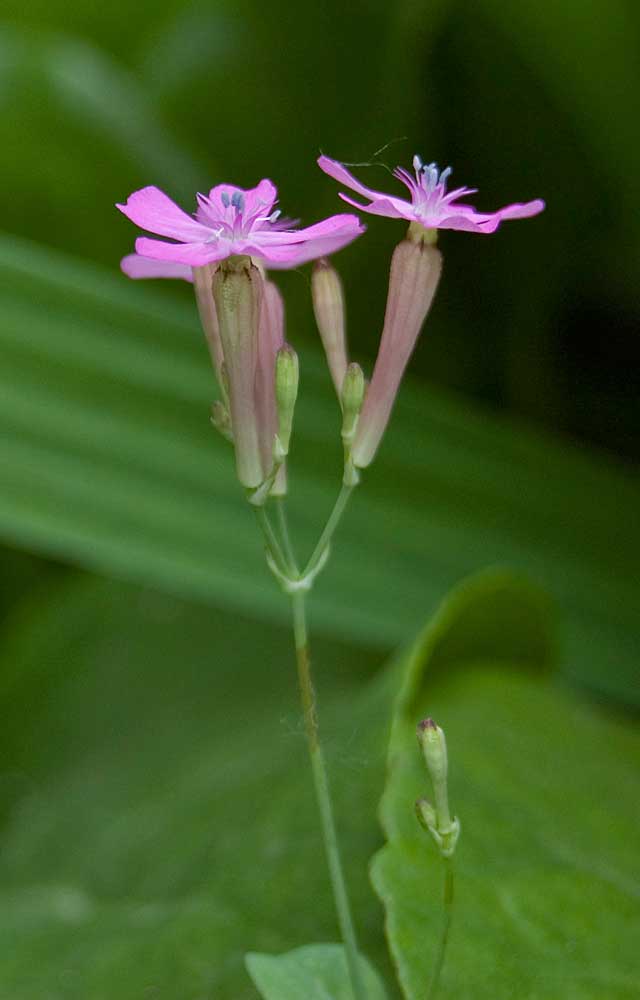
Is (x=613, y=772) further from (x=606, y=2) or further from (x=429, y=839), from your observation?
(x=606, y=2)

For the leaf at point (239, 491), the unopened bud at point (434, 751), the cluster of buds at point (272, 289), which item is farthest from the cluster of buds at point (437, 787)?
the leaf at point (239, 491)

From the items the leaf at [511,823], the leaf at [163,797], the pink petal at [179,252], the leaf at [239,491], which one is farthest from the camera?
the leaf at [239,491]

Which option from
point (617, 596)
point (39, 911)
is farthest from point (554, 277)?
point (39, 911)

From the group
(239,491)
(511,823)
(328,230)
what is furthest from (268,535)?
(239,491)

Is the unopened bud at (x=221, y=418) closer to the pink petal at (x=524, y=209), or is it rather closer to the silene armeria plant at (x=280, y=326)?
the silene armeria plant at (x=280, y=326)

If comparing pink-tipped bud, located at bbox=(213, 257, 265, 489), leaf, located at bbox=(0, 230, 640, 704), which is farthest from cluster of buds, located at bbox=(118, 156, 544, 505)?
leaf, located at bbox=(0, 230, 640, 704)

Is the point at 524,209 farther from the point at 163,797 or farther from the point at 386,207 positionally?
the point at 163,797

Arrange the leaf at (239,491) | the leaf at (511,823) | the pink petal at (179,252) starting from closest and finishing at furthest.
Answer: the pink petal at (179,252) < the leaf at (511,823) < the leaf at (239,491)
